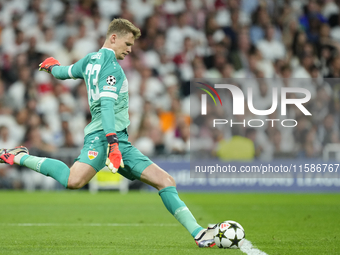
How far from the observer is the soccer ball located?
17.2 feet

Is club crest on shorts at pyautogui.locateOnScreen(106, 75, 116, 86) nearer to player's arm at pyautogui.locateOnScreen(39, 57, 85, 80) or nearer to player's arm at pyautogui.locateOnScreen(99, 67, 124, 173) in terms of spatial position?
player's arm at pyautogui.locateOnScreen(99, 67, 124, 173)

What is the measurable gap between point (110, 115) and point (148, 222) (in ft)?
10.6

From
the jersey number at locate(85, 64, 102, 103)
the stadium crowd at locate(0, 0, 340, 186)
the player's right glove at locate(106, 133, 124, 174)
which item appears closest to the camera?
the player's right glove at locate(106, 133, 124, 174)

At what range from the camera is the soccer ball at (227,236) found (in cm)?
525

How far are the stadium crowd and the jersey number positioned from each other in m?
8.76

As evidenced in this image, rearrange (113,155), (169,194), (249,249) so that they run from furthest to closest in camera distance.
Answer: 1. (169,194)
2. (249,249)
3. (113,155)

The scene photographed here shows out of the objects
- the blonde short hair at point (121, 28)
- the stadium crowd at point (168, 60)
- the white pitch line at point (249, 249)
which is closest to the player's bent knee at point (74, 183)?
the blonde short hair at point (121, 28)

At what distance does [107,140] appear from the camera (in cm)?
523

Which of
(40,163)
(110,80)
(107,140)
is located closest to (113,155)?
(107,140)

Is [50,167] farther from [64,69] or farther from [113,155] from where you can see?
[64,69]

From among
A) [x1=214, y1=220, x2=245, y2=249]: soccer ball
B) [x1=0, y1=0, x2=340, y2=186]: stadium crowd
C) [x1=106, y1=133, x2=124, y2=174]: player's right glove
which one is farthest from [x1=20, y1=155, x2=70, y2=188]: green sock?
[x1=0, y1=0, x2=340, y2=186]: stadium crowd

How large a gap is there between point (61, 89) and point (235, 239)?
10888mm

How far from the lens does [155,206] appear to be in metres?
10.6

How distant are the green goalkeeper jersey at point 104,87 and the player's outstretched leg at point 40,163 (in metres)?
0.45
